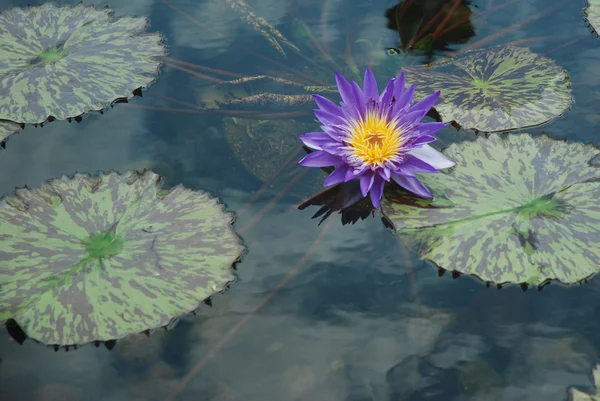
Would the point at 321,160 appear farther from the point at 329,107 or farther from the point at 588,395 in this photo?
the point at 588,395

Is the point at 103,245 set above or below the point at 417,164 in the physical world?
below

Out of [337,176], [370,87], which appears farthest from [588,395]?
[370,87]

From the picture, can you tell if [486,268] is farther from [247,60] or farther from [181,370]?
[247,60]

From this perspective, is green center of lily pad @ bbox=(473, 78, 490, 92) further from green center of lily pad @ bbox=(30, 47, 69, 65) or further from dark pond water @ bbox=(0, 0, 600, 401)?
green center of lily pad @ bbox=(30, 47, 69, 65)

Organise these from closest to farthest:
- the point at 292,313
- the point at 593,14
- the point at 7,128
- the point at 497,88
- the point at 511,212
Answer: the point at 292,313
the point at 511,212
the point at 7,128
the point at 497,88
the point at 593,14

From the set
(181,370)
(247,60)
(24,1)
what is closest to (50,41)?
(24,1)

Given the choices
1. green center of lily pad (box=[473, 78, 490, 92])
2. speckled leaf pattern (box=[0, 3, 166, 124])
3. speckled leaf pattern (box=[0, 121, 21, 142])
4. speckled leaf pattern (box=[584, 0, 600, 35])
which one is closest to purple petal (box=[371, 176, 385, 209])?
green center of lily pad (box=[473, 78, 490, 92])

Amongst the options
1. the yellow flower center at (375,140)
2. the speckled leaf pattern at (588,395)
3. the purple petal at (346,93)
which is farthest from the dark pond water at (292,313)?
the purple petal at (346,93)
